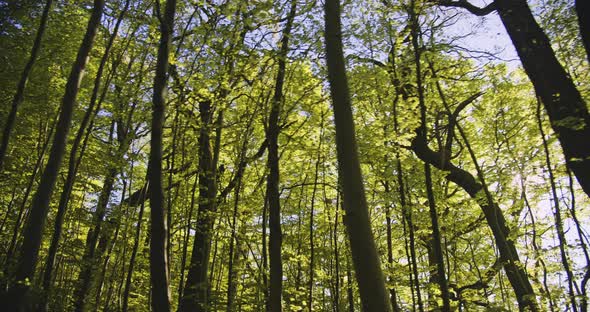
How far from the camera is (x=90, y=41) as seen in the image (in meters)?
5.15

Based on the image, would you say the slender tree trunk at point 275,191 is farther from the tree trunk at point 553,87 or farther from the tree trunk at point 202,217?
the tree trunk at point 553,87

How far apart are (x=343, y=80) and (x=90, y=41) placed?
11.8 feet

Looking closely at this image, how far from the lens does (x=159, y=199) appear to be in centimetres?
362

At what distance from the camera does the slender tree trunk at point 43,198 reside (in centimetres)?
428

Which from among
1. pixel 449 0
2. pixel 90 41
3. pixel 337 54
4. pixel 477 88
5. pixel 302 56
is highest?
pixel 449 0

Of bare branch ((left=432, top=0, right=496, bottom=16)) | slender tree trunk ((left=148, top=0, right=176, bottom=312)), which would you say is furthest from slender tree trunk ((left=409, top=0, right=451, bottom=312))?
slender tree trunk ((left=148, top=0, right=176, bottom=312))

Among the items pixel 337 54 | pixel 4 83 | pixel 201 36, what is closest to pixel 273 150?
pixel 201 36

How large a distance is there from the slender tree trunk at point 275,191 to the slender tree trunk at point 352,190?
5.06 ft

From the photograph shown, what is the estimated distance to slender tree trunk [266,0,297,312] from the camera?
20.1 feet

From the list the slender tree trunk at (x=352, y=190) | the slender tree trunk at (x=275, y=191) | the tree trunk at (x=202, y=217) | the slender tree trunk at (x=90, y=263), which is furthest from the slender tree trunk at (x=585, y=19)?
the slender tree trunk at (x=90, y=263)

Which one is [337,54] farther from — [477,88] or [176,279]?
[176,279]

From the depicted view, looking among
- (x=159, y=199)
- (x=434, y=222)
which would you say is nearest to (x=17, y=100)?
(x=159, y=199)

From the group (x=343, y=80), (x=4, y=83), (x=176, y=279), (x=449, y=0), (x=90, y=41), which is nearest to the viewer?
(x=343, y=80)

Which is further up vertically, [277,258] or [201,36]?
[201,36]
